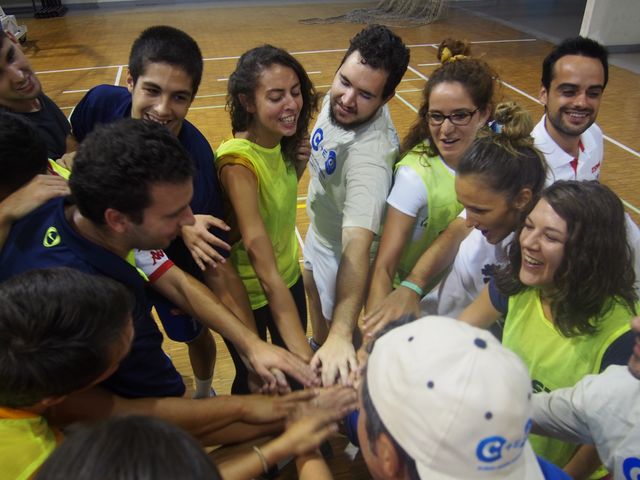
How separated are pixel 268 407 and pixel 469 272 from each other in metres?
1.09

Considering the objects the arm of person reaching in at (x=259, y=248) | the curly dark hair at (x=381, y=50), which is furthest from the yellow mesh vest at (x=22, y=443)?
the curly dark hair at (x=381, y=50)

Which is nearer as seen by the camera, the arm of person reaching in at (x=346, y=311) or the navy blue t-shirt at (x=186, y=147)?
the arm of person reaching in at (x=346, y=311)

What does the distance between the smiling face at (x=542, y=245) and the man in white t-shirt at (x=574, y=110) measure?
147 centimetres

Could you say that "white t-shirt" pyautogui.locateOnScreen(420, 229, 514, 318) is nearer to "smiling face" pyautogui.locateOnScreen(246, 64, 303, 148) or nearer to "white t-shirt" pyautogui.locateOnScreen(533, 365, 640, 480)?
"white t-shirt" pyautogui.locateOnScreen(533, 365, 640, 480)

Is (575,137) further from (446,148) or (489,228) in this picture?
(489,228)

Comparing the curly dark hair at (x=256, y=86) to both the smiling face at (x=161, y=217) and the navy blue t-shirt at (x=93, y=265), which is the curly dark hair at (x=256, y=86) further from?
the navy blue t-shirt at (x=93, y=265)

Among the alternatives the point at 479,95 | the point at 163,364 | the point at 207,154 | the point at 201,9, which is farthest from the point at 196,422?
the point at 201,9

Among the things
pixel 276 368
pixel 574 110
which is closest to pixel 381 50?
pixel 574 110

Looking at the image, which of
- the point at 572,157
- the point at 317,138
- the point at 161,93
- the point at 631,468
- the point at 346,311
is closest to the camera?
the point at 631,468

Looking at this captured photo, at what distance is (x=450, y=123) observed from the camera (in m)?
2.49

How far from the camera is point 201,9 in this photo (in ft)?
51.1

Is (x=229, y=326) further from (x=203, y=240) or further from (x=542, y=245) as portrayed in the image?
(x=542, y=245)

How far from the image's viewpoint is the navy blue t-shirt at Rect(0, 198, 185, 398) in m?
1.71

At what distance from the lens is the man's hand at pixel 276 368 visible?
201cm
